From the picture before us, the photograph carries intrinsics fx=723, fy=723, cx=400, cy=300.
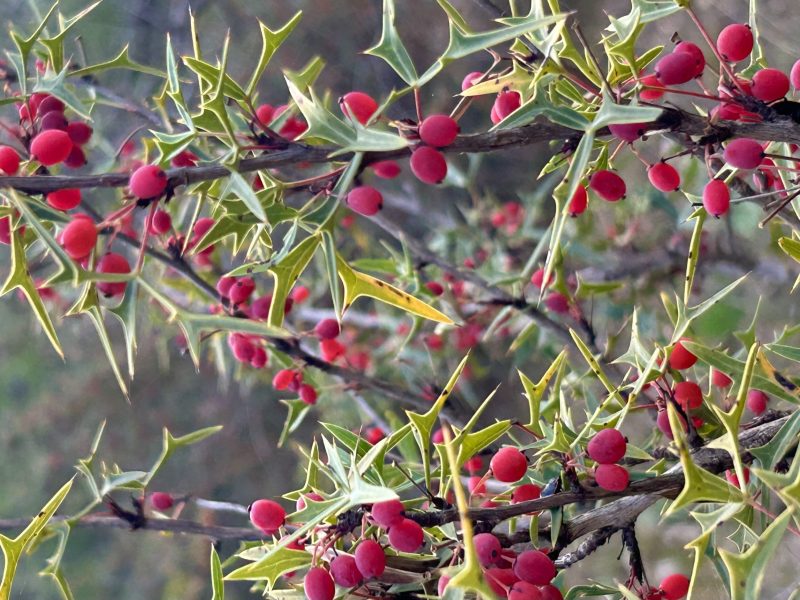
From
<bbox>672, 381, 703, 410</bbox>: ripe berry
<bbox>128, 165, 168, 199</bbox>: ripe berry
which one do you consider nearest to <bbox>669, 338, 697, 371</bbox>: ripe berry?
<bbox>672, 381, 703, 410</bbox>: ripe berry

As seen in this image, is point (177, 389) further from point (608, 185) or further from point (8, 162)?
point (608, 185)

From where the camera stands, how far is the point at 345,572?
405 millimetres

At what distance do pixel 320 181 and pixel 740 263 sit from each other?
0.95m

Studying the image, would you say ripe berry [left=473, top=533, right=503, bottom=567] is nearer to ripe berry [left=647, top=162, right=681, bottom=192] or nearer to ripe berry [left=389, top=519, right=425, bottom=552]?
ripe berry [left=389, top=519, right=425, bottom=552]

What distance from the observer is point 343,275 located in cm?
44

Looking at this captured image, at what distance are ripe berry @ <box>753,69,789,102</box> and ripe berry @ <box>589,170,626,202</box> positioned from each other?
95 mm

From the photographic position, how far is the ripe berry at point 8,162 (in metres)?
0.47

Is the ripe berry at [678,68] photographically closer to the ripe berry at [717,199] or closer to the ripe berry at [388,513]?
the ripe berry at [717,199]

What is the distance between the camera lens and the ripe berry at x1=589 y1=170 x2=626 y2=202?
475 mm

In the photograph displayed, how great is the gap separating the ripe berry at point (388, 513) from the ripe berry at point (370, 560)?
2cm

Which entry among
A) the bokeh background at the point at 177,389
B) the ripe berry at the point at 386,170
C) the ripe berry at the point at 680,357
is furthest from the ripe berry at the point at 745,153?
the bokeh background at the point at 177,389

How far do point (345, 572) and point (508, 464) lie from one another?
116mm

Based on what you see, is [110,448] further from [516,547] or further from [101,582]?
[516,547]

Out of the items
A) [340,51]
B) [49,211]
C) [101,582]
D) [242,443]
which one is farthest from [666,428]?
[101,582]
